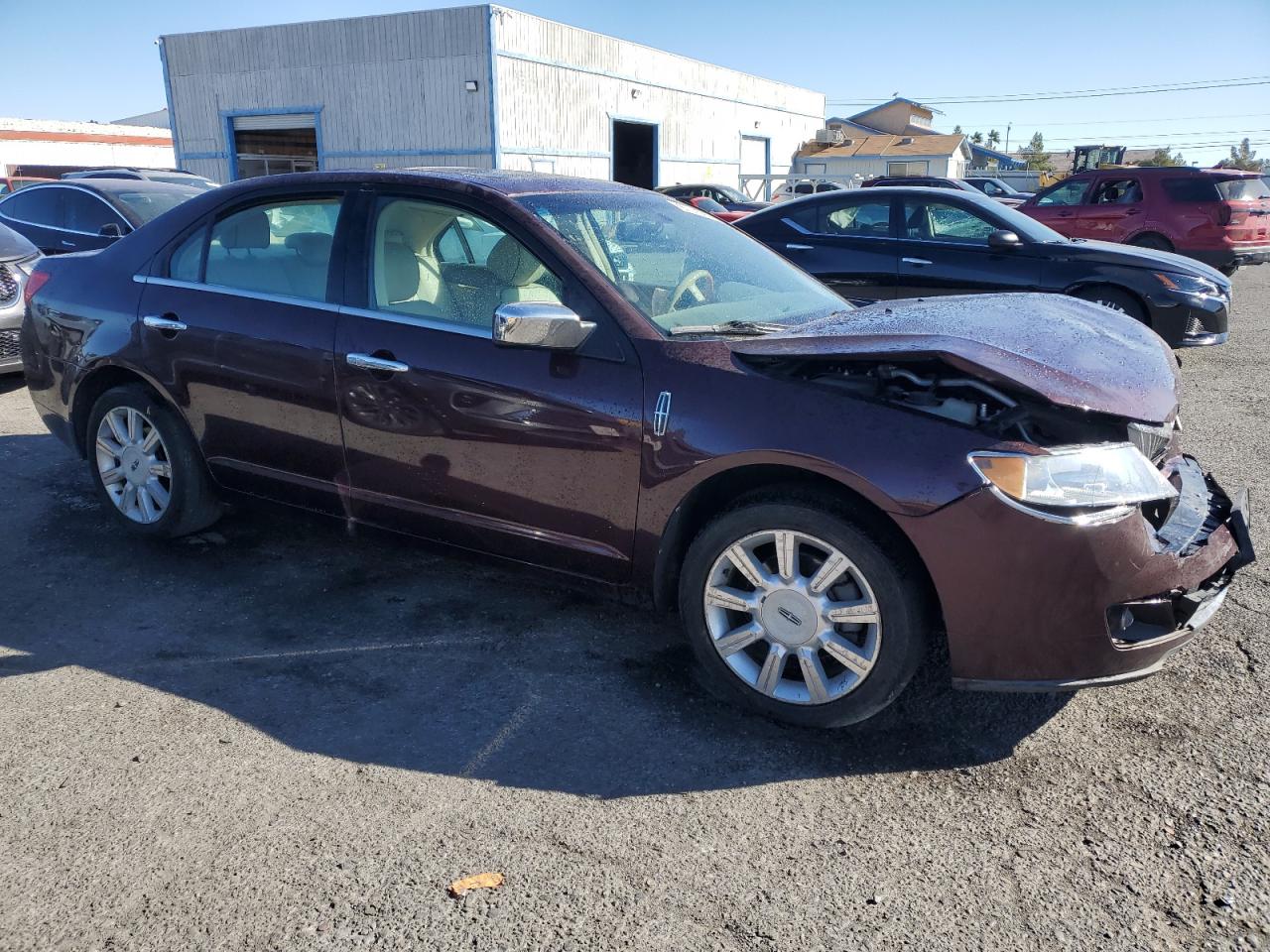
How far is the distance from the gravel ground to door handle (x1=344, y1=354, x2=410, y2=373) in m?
0.71

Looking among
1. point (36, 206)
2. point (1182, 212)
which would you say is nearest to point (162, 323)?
point (36, 206)

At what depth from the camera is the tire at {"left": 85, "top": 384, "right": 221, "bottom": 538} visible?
426cm

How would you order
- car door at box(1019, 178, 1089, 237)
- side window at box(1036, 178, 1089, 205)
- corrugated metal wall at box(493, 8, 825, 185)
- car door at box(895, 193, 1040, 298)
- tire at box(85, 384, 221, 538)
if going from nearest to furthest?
tire at box(85, 384, 221, 538) < car door at box(895, 193, 1040, 298) < car door at box(1019, 178, 1089, 237) < side window at box(1036, 178, 1089, 205) < corrugated metal wall at box(493, 8, 825, 185)

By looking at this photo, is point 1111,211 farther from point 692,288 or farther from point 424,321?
point 424,321

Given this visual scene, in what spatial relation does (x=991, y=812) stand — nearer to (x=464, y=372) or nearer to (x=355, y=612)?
(x=464, y=372)

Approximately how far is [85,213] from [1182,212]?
14.1 metres

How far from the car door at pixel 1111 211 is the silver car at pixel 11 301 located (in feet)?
44.9

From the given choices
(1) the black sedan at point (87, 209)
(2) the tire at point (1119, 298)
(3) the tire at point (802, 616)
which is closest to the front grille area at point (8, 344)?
(1) the black sedan at point (87, 209)

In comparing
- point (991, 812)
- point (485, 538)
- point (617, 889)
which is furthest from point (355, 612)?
point (991, 812)

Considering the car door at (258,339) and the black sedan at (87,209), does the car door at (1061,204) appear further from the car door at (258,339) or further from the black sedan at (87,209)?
the car door at (258,339)

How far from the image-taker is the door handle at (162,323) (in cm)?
408

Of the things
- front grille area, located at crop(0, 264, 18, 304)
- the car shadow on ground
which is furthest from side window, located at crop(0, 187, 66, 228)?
the car shadow on ground

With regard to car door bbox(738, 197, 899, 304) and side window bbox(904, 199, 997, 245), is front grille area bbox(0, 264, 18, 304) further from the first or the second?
side window bbox(904, 199, 997, 245)

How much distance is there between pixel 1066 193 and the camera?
14984 mm
